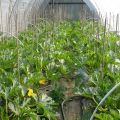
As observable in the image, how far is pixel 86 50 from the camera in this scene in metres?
6.46

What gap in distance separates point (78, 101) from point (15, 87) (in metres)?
0.95

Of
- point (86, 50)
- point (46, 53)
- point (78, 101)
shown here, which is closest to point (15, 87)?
point (78, 101)

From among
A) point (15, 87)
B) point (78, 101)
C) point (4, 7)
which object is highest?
point (4, 7)

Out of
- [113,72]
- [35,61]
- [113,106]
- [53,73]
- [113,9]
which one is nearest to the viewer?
[113,106]

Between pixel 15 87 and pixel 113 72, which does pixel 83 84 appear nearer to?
pixel 113 72

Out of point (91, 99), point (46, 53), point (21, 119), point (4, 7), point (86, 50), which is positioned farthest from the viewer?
point (4, 7)

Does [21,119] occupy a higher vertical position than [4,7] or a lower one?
lower

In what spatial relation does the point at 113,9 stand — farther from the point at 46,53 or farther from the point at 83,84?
the point at 83,84

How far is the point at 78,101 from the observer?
427cm

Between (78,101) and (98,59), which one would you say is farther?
(98,59)

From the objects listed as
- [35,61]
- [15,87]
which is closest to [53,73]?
[35,61]

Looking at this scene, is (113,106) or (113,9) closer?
(113,106)

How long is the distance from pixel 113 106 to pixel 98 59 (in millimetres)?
1567

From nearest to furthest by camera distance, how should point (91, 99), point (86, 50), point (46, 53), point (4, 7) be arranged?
1. point (91, 99)
2. point (46, 53)
3. point (86, 50)
4. point (4, 7)
